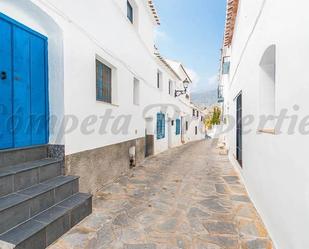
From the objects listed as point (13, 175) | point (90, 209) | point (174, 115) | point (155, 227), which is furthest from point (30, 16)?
point (174, 115)

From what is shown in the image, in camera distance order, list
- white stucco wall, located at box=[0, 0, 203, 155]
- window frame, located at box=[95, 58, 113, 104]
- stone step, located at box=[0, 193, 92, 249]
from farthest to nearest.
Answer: window frame, located at box=[95, 58, 113, 104]
white stucco wall, located at box=[0, 0, 203, 155]
stone step, located at box=[0, 193, 92, 249]

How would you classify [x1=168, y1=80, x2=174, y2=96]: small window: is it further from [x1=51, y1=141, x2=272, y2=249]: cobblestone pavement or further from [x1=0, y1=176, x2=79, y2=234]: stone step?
[x1=0, y1=176, x2=79, y2=234]: stone step

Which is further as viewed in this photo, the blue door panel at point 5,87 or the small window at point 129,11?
the small window at point 129,11

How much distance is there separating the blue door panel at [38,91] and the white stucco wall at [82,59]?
14cm

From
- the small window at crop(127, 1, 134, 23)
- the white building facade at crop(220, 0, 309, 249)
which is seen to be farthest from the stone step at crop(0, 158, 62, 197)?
the small window at crop(127, 1, 134, 23)

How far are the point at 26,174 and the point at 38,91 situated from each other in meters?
1.52

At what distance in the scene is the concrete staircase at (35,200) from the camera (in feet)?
7.45

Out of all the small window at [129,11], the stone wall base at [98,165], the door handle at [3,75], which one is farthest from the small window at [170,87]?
the door handle at [3,75]

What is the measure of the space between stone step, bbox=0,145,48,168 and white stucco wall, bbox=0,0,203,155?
0.98 ft

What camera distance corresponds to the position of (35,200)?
264 cm

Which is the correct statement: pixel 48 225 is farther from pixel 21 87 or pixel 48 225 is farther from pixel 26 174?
pixel 21 87

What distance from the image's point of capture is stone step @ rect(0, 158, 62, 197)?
8.46ft

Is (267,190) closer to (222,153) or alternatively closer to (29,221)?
(29,221)

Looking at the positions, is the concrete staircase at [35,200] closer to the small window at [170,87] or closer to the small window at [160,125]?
the small window at [160,125]
